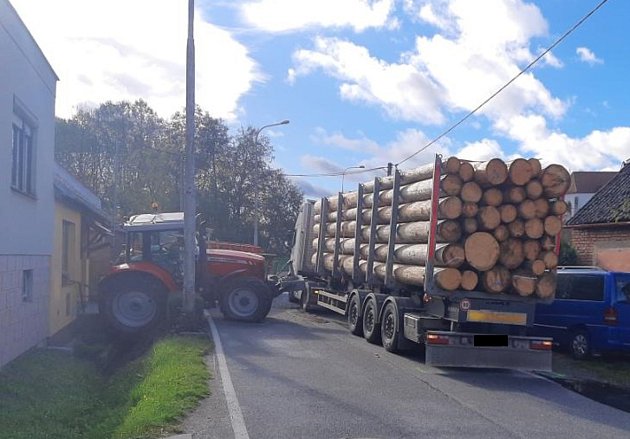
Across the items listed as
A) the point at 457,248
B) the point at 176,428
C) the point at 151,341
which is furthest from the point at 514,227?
the point at 151,341

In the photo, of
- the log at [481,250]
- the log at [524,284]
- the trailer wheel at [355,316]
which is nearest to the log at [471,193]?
the log at [481,250]

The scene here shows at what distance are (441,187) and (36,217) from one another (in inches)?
276

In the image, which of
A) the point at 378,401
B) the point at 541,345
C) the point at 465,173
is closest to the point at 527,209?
the point at 465,173

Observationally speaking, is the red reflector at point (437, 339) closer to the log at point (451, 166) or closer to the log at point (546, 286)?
the log at point (546, 286)

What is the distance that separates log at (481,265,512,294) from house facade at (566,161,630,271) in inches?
344

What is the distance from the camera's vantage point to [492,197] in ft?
40.3

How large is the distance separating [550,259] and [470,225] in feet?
4.58

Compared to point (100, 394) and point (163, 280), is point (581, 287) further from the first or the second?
point (100, 394)

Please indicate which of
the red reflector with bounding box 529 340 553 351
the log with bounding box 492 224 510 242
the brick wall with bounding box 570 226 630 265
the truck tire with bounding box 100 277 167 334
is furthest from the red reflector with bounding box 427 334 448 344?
the brick wall with bounding box 570 226 630 265

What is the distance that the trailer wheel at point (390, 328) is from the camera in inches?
547

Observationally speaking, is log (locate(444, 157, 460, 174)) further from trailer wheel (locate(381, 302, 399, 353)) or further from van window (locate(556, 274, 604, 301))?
van window (locate(556, 274, 604, 301))

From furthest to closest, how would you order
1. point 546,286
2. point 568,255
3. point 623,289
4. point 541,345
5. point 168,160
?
point 168,160, point 568,255, point 623,289, point 546,286, point 541,345

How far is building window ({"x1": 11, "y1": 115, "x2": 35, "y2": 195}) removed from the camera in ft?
43.0

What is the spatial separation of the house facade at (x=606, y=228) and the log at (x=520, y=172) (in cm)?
880
